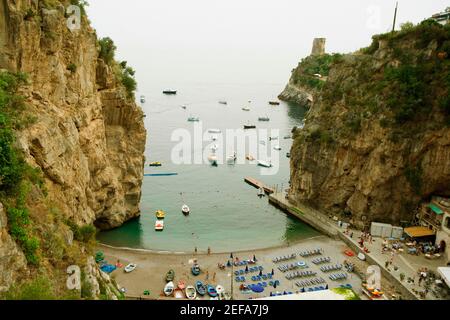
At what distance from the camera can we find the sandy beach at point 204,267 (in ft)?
109

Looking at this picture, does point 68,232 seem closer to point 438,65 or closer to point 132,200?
point 132,200

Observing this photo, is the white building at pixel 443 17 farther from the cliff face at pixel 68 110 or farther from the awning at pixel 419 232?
the cliff face at pixel 68 110

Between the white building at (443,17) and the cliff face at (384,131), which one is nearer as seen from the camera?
the cliff face at (384,131)

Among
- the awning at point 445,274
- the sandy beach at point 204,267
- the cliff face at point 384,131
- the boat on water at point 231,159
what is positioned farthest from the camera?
the boat on water at point 231,159

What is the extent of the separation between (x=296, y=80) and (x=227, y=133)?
66.1 m

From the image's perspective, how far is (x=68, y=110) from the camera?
29.8 m

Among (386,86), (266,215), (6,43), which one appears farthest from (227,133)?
(6,43)

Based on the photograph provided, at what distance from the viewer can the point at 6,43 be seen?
78.9ft

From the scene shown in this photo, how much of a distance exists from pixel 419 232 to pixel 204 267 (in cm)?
2198

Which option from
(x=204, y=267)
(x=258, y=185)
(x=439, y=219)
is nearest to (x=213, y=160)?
(x=258, y=185)

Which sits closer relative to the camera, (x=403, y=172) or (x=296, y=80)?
(x=403, y=172)

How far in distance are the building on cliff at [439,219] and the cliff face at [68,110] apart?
32219 millimetres

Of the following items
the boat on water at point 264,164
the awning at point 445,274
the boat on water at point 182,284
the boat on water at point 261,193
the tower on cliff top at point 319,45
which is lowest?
the boat on water at point 182,284

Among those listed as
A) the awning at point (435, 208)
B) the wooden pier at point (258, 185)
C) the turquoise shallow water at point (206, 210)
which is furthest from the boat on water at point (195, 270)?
the wooden pier at point (258, 185)
